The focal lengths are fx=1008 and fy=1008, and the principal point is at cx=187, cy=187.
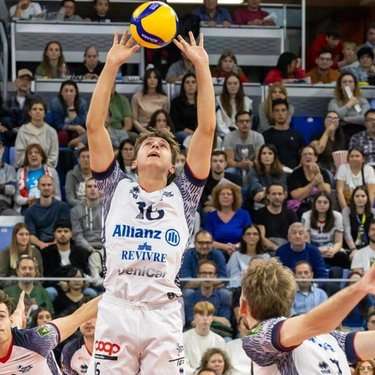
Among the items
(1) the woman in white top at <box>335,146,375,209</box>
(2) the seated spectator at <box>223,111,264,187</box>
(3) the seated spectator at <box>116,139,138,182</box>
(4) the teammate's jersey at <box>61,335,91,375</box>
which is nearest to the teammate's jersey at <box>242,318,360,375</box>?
(4) the teammate's jersey at <box>61,335,91,375</box>

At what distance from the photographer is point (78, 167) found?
13977 millimetres

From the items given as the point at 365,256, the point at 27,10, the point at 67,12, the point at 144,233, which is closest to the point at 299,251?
the point at 365,256

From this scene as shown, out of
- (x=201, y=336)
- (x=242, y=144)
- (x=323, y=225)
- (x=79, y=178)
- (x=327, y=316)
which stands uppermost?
(x=242, y=144)

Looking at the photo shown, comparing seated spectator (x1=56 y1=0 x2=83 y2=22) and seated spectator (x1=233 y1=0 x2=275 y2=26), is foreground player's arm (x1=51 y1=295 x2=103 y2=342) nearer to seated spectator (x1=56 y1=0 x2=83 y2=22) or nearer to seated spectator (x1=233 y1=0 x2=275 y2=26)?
seated spectator (x1=56 y1=0 x2=83 y2=22)

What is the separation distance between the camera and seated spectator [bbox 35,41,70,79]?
16047mm

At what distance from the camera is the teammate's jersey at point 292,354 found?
14.8 feet

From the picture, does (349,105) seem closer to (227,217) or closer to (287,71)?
(287,71)

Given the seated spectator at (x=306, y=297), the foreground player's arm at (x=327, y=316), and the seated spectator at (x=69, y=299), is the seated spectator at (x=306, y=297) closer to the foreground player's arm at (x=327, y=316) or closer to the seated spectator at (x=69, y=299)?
the seated spectator at (x=69, y=299)

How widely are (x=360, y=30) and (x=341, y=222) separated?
8.88 metres

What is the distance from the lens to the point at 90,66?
16.4 m

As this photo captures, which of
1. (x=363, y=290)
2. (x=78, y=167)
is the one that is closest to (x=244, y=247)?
(x=78, y=167)

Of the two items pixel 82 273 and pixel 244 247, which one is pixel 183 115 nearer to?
pixel 244 247

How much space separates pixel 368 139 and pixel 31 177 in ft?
16.9

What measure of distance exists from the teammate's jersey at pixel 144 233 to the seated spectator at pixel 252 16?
39.4 feet
